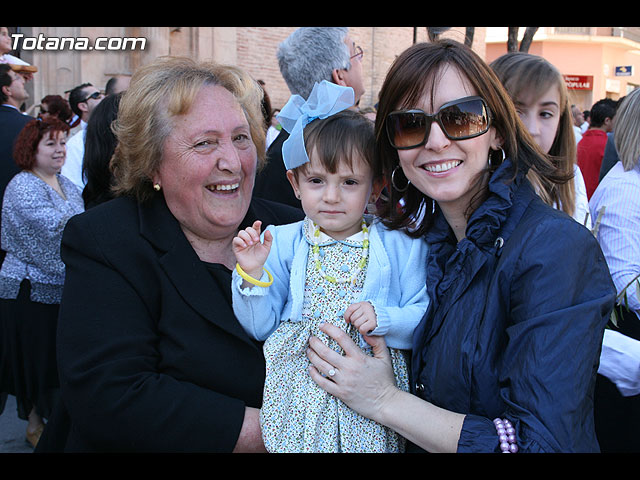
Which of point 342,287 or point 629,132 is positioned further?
point 629,132

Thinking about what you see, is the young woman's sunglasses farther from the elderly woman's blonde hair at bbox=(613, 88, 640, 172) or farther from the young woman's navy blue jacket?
the elderly woman's blonde hair at bbox=(613, 88, 640, 172)

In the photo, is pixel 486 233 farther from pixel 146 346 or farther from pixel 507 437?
pixel 146 346

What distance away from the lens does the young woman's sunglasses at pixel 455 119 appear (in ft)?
6.23

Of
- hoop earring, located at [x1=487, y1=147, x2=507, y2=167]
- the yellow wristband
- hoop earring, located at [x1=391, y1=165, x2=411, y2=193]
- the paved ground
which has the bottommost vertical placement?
the paved ground

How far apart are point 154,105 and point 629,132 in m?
2.80

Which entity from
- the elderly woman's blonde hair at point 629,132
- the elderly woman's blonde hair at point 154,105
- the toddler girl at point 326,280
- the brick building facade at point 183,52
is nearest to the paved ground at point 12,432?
the elderly woman's blonde hair at point 154,105

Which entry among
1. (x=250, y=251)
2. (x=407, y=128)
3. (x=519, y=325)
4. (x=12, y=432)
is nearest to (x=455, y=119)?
(x=407, y=128)

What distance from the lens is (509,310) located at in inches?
70.2

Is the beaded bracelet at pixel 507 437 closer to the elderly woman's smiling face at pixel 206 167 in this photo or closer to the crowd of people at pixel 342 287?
the crowd of people at pixel 342 287

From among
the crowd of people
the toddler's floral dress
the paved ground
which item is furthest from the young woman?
the paved ground

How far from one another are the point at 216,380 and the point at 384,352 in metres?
0.63

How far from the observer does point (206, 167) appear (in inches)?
98.0

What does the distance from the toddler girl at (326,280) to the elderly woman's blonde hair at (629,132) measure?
6.37ft

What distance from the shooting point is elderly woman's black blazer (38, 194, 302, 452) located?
2.10 metres
